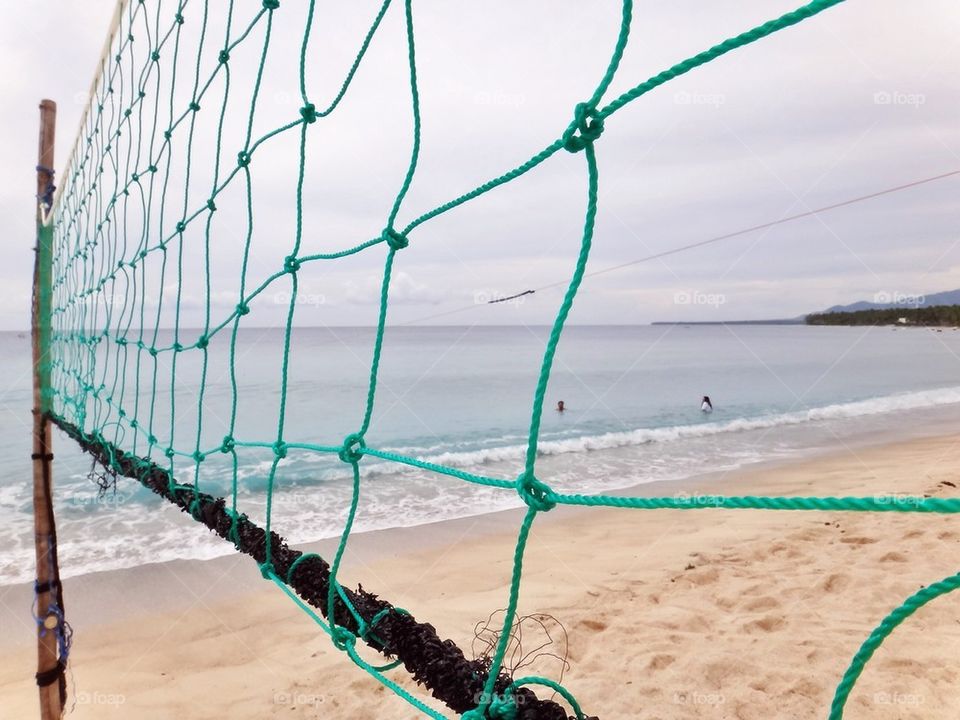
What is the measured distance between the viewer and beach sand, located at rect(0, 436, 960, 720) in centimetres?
234

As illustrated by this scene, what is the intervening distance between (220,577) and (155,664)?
112 centimetres

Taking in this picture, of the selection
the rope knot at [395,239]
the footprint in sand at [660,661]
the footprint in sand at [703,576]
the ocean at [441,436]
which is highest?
the rope knot at [395,239]

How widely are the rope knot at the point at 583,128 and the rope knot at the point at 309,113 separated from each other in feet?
3.30

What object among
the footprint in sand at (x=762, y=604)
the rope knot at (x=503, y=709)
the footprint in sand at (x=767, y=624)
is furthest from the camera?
the footprint in sand at (x=762, y=604)

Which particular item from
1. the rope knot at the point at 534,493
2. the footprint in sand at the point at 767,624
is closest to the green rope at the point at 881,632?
the rope knot at the point at 534,493

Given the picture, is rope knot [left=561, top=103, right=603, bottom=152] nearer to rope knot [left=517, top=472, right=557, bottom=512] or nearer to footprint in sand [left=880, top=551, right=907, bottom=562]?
rope knot [left=517, top=472, right=557, bottom=512]

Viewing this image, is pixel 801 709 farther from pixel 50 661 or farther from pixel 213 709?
pixel 50 661

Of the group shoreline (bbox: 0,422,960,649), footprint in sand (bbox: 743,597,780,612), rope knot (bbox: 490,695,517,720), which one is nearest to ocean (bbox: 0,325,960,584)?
shoreline (bbox: 0,422,960,649)

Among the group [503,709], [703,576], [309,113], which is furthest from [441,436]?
[503,709]

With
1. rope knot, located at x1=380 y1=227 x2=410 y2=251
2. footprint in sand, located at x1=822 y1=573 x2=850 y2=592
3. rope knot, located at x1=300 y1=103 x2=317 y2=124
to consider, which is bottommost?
footprint in sand, located at x1=822 y1=573 x2=850 y2=592

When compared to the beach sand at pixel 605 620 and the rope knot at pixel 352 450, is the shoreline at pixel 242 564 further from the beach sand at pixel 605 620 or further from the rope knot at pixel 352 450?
the rope knot at pixel 352 450

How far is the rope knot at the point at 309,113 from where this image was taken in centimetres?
154

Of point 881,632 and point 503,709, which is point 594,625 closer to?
point 503,709

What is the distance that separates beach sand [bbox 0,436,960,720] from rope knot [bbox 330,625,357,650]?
5.37ft
